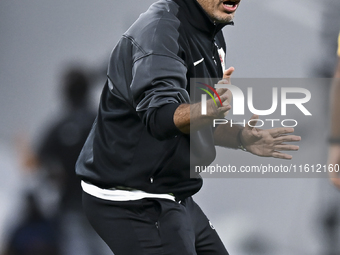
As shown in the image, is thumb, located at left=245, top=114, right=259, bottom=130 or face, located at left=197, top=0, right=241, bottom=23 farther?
face, located at left=197, top=0, right=241, bottom=23

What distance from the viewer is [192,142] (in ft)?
6.05

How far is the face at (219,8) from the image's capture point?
1.87 metres

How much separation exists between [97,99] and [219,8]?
1652 mm

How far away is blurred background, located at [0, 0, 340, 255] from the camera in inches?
127

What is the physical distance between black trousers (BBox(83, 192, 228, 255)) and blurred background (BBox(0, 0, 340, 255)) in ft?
4.45

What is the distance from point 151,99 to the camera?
1581mm

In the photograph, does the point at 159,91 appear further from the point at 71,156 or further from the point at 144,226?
the point at 71,156

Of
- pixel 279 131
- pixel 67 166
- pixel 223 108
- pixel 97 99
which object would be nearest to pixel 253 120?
pixel 279 131

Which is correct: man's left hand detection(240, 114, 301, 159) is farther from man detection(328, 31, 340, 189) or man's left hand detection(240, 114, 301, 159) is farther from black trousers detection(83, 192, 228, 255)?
black trousers detection(83, 192, 228, 255)

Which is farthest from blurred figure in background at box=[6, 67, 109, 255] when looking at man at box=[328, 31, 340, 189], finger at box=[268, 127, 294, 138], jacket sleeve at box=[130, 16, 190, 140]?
man at box=[328, 31, 340, 189]

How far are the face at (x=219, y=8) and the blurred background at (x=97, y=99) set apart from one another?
1.37 metres

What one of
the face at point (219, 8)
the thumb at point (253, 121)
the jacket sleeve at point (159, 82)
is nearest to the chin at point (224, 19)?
the face at point (219, 8)

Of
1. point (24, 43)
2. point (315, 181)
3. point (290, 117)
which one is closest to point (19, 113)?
point (24, 43)

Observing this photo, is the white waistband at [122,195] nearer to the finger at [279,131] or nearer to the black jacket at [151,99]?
the black jacket at [151,99]
